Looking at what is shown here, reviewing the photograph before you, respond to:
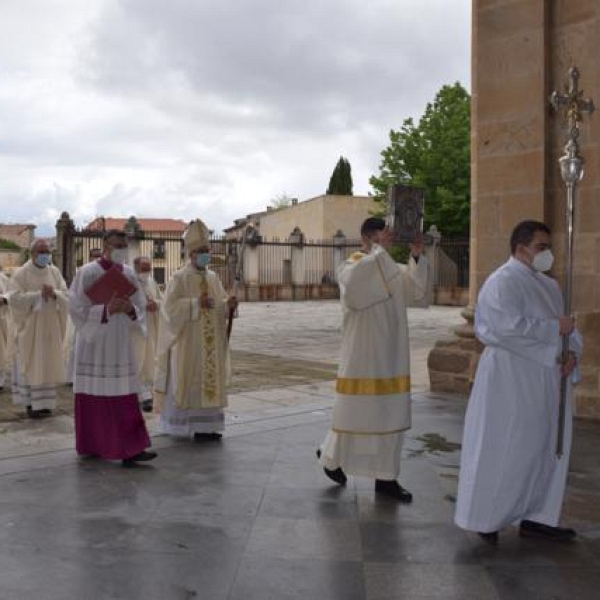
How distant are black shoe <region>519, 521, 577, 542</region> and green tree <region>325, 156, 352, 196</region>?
50155 mm

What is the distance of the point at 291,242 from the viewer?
1362 inches

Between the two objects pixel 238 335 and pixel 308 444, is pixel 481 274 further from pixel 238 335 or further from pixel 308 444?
pixel 238 335

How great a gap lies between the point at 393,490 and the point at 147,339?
201 inches

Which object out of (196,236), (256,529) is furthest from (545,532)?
(196,236)

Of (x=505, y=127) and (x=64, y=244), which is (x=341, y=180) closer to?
(x=64, y=244)

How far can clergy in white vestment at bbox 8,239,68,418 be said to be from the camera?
7953 millimetres

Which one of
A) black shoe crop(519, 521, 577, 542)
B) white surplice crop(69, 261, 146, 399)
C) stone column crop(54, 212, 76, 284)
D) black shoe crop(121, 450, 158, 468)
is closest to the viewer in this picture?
black shoe crop(519, 521, 577, 542)

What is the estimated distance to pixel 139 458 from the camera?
5.93 m

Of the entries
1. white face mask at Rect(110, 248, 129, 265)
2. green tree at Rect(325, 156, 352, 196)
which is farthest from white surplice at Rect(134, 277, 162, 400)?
green tree at Rect(325, 156, 352, 196)

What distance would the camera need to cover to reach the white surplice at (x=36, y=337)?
7953 mm

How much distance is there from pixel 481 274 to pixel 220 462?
4089 mm

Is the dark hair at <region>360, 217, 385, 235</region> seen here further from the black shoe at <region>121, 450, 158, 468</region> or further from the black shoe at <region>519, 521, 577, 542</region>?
the black shoe at <region>121, 450, 158, 468</region>

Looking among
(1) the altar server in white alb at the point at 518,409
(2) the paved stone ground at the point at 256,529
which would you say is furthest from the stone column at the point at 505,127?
(1) the altar server in white alb at the point at 518,409

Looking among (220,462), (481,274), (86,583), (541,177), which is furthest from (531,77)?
(86,583)
